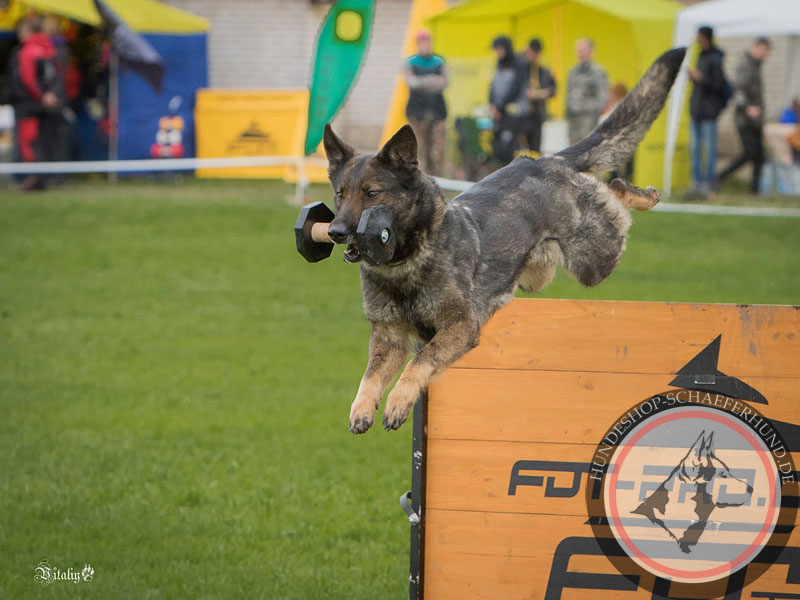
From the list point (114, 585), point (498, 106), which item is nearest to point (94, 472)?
point (114, 585)

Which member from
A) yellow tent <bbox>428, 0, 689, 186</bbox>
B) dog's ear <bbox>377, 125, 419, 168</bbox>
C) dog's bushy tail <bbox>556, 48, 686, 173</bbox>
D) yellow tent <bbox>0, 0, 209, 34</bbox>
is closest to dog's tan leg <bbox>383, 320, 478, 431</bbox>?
dog's ear <bbox>377, 125, 419, 168</bbox>

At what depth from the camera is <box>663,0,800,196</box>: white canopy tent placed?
49.3ft

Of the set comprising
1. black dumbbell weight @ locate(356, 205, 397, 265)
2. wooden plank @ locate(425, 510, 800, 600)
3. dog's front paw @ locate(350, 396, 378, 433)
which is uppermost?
black dumbbell weight @ locate(356, 205, 397, 265)

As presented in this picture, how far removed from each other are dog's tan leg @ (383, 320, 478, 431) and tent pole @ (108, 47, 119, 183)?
14.7m

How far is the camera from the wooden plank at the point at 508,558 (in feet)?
12.9

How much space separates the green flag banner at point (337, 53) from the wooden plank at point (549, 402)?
6.22 meters

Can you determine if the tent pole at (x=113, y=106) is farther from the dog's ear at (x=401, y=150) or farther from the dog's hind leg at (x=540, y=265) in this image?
the dog's ear at (x=401, y=150)

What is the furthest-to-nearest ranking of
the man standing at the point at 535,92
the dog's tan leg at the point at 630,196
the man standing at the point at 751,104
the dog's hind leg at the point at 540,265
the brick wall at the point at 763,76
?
the brick wall at the point at 763,76 → the man standing at the point at 751,104 → the man standing at the point at 535,92 → the dog's tan leg at the point at 630,196 → the dog's hind leg at the point at 540,265

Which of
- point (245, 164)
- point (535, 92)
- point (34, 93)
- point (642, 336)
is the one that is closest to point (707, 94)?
point (535, 92)

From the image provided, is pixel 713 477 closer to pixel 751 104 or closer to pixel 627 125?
pixel 627 125

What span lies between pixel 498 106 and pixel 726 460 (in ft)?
40.2

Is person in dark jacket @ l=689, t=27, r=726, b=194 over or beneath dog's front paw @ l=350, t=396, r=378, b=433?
over

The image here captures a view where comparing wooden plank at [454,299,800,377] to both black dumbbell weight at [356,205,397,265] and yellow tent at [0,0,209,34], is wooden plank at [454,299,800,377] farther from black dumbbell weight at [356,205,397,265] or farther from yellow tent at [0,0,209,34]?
yellow tent at [0,0,209,34]

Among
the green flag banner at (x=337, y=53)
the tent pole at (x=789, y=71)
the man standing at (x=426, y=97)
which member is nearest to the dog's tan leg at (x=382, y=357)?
the green flag banner at (x=337, y=53)
